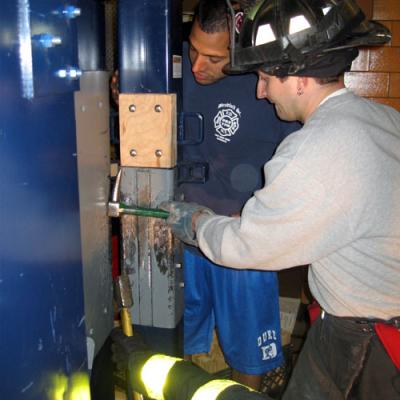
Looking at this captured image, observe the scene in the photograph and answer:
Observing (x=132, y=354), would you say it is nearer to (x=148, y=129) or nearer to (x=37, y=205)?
(x=37, y=205)

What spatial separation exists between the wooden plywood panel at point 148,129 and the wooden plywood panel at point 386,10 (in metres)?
2.11

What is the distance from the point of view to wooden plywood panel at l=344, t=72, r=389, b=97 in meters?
3.27

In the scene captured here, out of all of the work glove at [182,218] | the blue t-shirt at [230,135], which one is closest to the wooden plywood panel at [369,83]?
the blue t-shirt at [230,135]

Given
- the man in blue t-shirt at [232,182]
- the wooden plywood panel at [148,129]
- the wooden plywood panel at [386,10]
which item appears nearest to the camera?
the wooden plywood panel at [148,129]

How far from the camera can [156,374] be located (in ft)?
4.42

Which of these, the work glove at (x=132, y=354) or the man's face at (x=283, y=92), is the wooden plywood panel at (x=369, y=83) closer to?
the man's face at (x=283, y=92)

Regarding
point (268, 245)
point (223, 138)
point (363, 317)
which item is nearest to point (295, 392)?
point (363, 317)

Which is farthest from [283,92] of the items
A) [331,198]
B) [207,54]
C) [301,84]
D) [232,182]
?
[232,182]

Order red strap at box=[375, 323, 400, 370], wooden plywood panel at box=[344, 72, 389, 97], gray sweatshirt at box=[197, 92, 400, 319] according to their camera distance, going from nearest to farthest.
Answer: gray sweatshirt at box=[197, 92, 400, 319], red strap at box=[375, 323, 400, 370], wooden plywood panel at box=[344, 72, 389, 97]

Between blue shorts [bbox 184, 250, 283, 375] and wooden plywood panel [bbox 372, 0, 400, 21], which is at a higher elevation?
wooden plywood panel [bbox 372, 0, 400, 21]

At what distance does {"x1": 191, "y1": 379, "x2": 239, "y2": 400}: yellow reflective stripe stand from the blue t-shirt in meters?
1.04

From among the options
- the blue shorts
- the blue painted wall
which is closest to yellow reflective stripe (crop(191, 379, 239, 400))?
the blue painted wall

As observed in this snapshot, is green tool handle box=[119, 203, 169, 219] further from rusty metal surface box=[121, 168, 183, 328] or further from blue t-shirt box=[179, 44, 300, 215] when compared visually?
blue t-shirt box=[179, 44, 300, 215]

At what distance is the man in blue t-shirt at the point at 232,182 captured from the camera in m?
2.06
